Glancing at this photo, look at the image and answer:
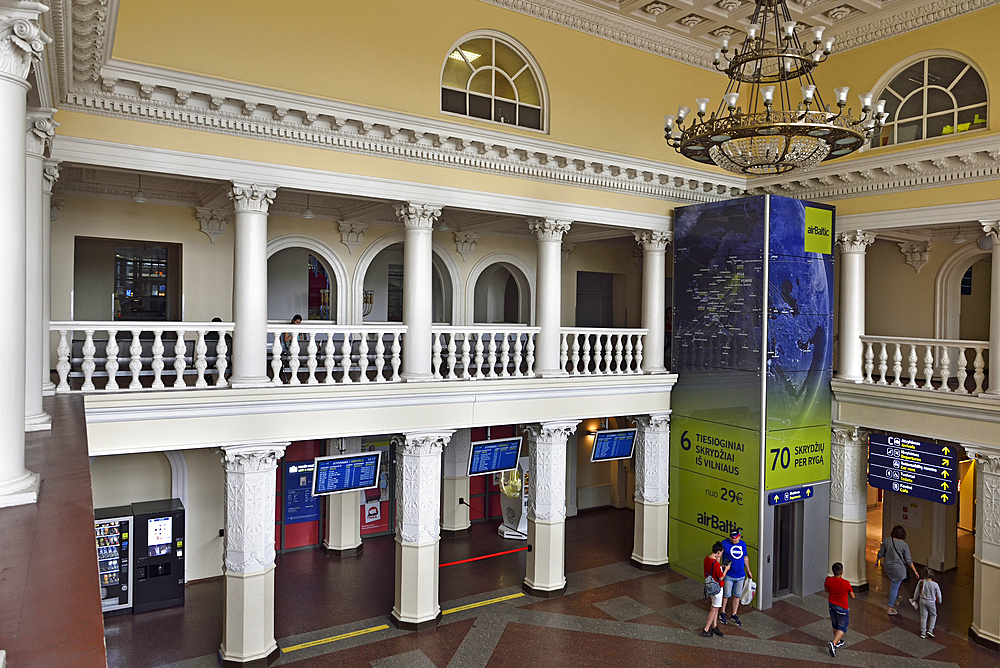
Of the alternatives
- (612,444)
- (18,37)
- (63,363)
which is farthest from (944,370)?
(63,363)

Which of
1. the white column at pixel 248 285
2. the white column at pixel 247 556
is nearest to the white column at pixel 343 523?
the white column at pixel 247 556

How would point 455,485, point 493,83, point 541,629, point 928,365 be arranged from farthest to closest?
point 455,485, point 493,83, point 928,365, point 541,629

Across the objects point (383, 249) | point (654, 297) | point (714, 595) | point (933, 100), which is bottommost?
point (714, 595)

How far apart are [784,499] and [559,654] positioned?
499 centimetres

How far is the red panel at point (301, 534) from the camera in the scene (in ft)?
49.0

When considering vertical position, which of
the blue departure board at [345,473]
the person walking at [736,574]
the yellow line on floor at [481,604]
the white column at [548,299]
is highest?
the white column at [548,299]

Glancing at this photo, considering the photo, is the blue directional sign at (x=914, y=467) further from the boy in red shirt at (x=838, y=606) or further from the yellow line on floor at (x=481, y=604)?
the yellow line on floor at (x=481, y=604)

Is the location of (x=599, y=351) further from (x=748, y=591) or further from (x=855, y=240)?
(x=855, y=240)

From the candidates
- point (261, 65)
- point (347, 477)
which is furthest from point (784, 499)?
point (261, 65)

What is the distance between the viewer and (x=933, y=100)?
38.2ft

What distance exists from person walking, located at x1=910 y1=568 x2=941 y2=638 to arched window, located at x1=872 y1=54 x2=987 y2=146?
292 inches

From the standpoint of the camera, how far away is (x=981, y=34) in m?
10.9

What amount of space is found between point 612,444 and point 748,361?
10.1ft

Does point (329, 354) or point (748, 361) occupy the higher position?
point (329, 354)
